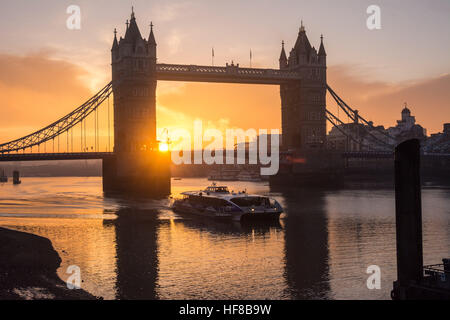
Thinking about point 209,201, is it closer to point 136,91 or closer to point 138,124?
point 138,124

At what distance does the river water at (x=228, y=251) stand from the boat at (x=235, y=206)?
1.41 m

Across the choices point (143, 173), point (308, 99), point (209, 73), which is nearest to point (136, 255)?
point (143, 173)

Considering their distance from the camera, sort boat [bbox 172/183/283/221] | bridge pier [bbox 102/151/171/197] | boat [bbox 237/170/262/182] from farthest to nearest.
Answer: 1. boat [bbox 237/170/262/182]
2. bridge pier [bbox 102/151/171/197]
3. boat [bbox 172/183/283/221]

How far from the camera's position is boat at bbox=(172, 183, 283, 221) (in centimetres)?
5247

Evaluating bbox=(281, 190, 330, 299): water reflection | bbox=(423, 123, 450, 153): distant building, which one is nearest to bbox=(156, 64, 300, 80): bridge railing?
bbox=(281, 190, 330, 299): water reflection

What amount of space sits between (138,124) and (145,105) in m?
3.40

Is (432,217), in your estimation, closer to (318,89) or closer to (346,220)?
(346,220)

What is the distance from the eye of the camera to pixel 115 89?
323ft

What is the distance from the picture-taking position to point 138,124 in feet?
309

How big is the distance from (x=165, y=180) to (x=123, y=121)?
12.3 meters

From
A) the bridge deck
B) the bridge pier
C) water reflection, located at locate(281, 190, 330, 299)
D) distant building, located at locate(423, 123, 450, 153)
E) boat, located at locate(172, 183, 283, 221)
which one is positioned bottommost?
water reflection, located at locate(281, 190, 330, 299)

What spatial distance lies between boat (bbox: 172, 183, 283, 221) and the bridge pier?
1241 inches

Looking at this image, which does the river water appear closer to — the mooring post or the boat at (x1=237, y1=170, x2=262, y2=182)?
the mooring post

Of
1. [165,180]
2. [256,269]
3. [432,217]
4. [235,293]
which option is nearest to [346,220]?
[432,217]
